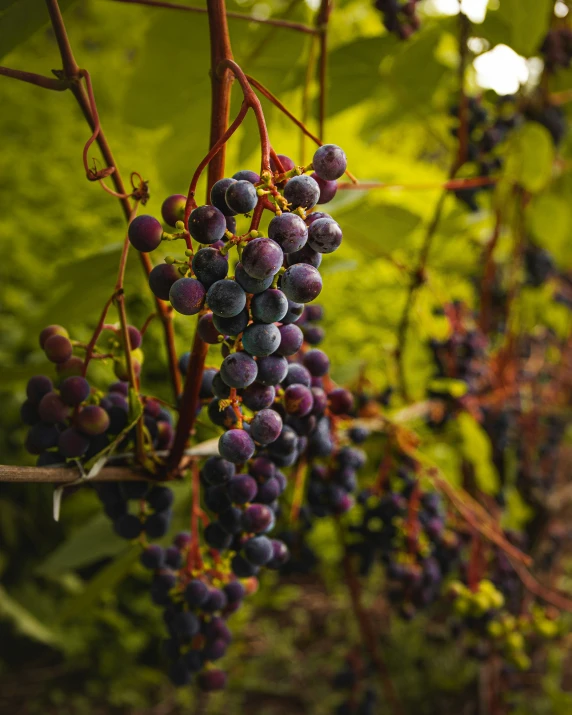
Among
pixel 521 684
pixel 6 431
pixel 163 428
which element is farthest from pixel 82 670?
pixel 163 428

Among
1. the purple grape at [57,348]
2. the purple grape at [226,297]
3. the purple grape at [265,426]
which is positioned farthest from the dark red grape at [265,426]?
the purple grape at [57,348]

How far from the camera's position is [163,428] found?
0.56 metres

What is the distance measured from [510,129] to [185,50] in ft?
2.08

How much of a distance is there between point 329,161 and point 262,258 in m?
0.09

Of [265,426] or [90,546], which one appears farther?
[90,546]

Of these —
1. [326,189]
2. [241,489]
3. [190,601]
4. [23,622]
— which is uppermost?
[326,189]

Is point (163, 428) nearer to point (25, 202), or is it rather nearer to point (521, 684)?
point (521, 684)

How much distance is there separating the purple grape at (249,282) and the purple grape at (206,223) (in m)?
0.03

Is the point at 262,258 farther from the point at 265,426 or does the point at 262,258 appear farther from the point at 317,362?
the point at 317,362

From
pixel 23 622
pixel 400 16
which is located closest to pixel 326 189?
pixel 400 16

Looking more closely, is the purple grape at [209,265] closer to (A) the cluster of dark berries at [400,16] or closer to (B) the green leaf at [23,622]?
(A) the cluster of dark berries at [400,16]

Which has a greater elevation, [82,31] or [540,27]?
[82,31]

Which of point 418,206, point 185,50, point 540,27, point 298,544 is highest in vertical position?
point 418,206

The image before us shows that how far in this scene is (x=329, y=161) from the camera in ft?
1.22
